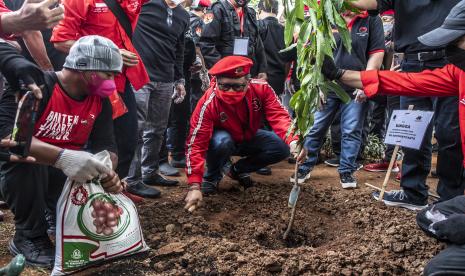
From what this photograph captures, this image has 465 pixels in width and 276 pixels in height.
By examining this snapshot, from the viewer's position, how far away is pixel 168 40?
412 cm

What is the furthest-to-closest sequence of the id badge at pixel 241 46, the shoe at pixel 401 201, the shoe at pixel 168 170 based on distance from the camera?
1. the id badge at pixel 241 46
2. the shoe at pixel 168 170
3. the shoe at pixel 401 201

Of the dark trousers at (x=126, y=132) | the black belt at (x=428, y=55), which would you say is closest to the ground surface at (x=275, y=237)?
the dark trousers at (x=126, y=132)

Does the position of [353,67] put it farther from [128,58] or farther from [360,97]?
[128,58]

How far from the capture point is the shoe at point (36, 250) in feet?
8.61

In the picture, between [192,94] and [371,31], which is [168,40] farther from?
[371,31]

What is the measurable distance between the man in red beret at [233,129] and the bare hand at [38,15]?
165 centimetres

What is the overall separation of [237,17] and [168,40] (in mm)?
1248

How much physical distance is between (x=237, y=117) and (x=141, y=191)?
3.50 feet

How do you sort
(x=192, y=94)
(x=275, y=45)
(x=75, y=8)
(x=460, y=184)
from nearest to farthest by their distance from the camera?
(x=75, y=8), (x=460, y=184), (x=192, y=94), (x=275, y=45)

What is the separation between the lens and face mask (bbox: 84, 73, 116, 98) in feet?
8.66

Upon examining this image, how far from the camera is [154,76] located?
4.00 metres

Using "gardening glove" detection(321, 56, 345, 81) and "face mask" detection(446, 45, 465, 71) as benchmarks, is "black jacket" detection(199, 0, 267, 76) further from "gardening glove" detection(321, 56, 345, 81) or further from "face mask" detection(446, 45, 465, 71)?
"face mask" detection(446, 45, 465, 71)

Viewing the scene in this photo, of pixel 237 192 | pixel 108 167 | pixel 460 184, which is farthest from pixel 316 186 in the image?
pixel 108 167

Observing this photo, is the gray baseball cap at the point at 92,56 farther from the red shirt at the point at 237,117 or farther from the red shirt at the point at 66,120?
the red shirt at the point at 237,117
